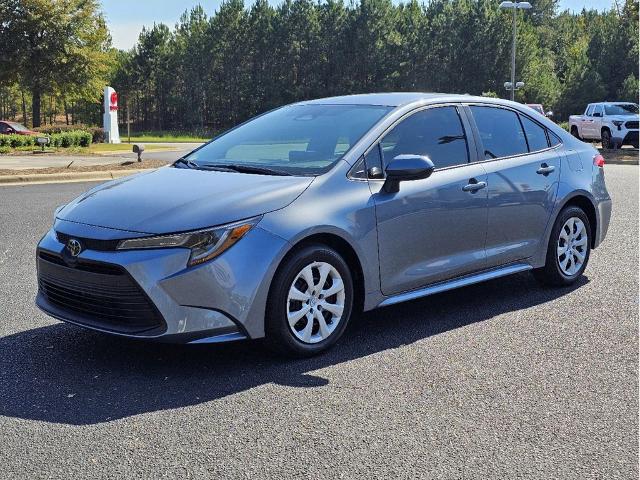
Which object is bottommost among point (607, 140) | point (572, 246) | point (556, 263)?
point (556, 263)

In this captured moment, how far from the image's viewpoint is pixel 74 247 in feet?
14.6

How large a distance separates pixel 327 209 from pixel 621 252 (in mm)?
4683

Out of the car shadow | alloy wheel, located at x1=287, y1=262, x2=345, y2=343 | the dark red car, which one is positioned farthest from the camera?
the dark red car

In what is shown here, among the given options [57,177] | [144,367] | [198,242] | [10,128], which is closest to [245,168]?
[198,242]

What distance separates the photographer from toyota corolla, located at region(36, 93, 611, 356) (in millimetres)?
4301

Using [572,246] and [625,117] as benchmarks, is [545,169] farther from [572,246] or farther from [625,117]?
[625,117]

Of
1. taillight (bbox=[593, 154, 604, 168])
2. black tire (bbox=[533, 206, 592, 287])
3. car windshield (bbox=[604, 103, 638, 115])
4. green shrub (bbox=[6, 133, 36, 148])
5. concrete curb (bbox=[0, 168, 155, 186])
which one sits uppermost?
car windshield (bbox=[604, 103, 638, 115])

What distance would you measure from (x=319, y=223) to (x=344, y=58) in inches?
2945

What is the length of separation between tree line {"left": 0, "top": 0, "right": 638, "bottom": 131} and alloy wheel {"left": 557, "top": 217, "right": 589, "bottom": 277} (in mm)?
56598

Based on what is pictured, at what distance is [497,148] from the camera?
19.8 ft

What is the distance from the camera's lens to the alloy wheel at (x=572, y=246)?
649 cm

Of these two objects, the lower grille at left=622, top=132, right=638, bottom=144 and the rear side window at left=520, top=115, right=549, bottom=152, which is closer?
the rear side window at left=520, top=115, right=549, bottom=152

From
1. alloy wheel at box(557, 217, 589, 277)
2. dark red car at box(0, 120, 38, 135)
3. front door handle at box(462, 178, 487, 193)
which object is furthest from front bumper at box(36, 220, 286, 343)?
dark red car at box(0, 120, 38, 135)

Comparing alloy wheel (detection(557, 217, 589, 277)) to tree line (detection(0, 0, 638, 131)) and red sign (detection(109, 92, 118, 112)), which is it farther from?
tree line (detection(0, 0, 638, 131))
